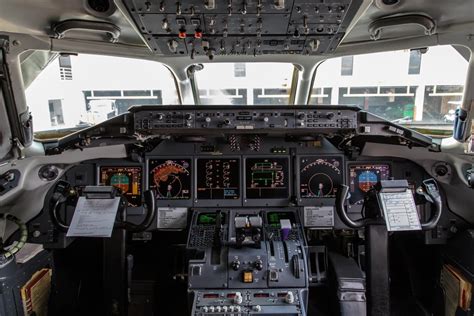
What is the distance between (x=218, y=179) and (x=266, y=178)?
36cm

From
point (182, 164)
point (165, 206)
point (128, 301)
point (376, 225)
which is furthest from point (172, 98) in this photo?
point (376, 225)

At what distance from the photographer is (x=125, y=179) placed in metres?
2.75

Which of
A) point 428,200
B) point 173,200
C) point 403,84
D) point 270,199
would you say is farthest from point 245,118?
point 403,84

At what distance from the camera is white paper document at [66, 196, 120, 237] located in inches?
79.2

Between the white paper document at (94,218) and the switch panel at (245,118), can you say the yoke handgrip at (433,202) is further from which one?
the white paper document at (94,218)

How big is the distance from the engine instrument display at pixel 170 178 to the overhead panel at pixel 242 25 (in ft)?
2.96

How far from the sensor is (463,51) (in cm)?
231

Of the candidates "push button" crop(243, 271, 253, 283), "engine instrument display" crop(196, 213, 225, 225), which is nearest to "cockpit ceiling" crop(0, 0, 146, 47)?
"engine instrument display" crop(196, 213, 225, 225)

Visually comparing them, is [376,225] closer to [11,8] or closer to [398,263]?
[398,263]

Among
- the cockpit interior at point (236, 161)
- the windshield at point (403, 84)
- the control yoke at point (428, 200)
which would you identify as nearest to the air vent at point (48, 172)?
the cockpit interior at point (236, 161)

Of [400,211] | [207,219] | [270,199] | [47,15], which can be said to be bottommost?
[207,219]

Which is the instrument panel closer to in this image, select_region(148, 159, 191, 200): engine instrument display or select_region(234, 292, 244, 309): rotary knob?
select_region(148, 159, 191, 200): engine instrument display

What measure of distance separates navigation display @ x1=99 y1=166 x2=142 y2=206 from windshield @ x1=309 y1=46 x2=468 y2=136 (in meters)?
1.64

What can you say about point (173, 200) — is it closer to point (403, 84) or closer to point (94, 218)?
point (94, 218)
